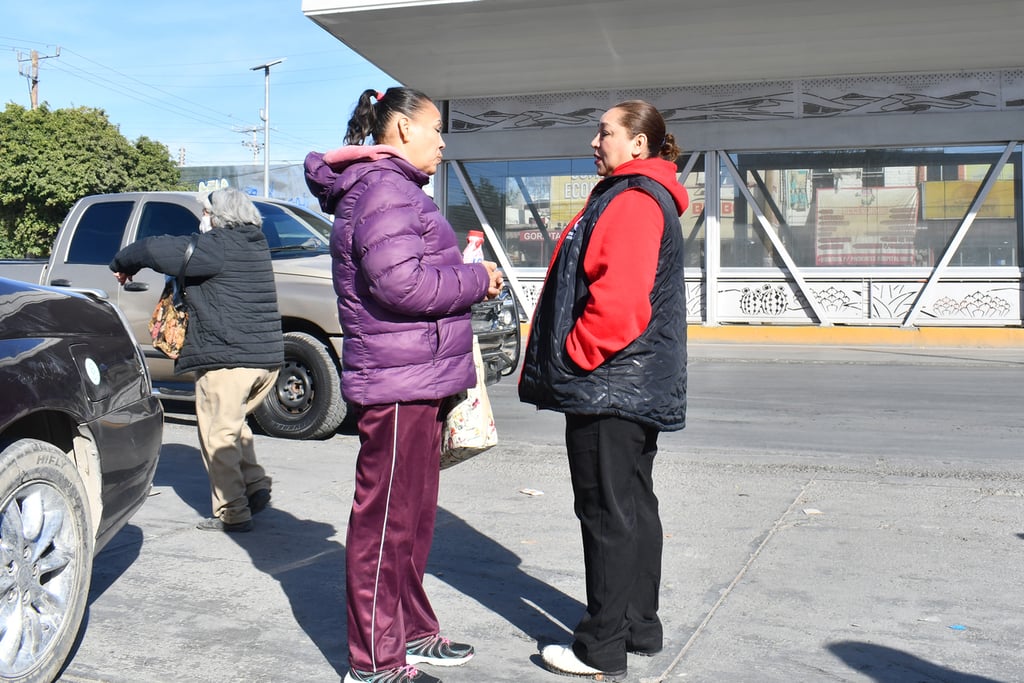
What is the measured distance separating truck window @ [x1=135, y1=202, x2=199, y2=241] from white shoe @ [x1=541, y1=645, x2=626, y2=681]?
6.17 meters

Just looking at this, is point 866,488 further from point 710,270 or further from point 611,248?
point 710,270

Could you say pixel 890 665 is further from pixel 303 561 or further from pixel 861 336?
pixel 861 336

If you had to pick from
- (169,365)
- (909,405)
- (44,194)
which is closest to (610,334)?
(169,365)

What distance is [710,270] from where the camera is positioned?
1853 cm

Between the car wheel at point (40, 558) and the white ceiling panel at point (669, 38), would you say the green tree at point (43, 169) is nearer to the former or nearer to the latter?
the white ceiling panel at point (669, 38)

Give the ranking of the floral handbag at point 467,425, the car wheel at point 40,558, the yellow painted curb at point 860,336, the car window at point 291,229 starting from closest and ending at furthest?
the car wheel at point 40,558 < the floral handbag at point 467,425 < the car window at point 291,229 < the yellow painted curb at point 860,336

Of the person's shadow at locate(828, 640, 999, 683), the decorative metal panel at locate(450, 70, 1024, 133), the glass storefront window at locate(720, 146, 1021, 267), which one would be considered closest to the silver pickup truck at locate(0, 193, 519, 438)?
the person's shadow at locate(828, 640, 999, 683)

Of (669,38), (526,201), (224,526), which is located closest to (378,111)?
(224,526)

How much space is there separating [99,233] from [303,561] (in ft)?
17.6

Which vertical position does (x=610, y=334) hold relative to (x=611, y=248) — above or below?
below

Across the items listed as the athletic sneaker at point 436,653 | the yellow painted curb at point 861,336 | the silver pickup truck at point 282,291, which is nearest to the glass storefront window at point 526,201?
the yellow painted curb at point 861,336

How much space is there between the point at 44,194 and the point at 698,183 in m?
26.3

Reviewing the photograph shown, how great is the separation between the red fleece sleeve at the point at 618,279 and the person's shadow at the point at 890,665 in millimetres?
1356

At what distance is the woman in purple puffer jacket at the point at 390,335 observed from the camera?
10.5 ft
